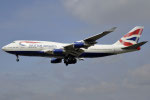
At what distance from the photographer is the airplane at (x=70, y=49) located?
6301 cm

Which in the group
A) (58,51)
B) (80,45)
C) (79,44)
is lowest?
(58,51)

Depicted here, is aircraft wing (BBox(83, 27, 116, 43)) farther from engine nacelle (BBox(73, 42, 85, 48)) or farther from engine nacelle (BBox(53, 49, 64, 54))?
engine nacelle (BBox(53, 49, 64, 54))

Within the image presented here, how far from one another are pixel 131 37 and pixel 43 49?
21.5 metres

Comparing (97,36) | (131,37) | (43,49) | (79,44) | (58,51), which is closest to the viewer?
(97,36)

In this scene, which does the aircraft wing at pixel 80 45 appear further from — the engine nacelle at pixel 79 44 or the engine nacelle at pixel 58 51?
the engine nacelle at pixel 58 51

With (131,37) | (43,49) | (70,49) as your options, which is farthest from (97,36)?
(131,37)

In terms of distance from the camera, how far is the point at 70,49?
64.7m

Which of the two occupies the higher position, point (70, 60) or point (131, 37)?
point (131, 37)

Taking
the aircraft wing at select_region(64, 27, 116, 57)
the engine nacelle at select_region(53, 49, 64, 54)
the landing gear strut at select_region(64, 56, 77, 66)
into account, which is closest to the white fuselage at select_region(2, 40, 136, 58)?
the engine nacelle at select_region(53, 49, 64, 54)

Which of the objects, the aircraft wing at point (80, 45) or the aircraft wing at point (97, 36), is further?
the aircraft wing at point (80, 45)

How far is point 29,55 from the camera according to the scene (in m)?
64.6

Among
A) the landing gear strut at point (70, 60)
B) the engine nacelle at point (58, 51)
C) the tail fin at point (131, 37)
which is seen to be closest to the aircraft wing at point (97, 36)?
the engine nacelle at point (58, 51)

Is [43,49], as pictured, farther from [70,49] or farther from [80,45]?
[80,45]

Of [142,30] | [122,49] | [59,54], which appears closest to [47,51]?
[59,54]
